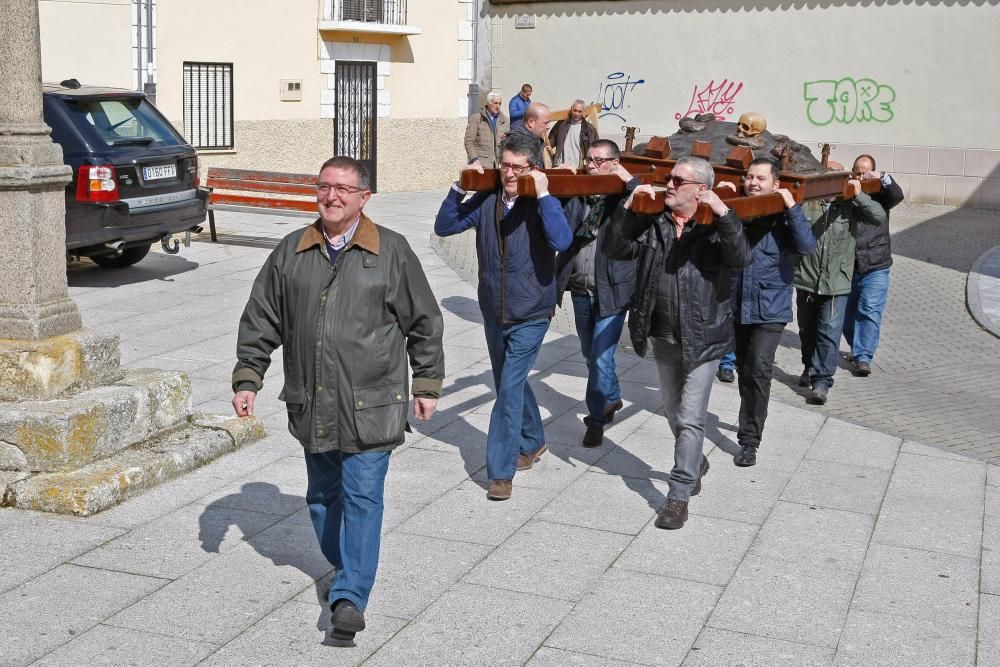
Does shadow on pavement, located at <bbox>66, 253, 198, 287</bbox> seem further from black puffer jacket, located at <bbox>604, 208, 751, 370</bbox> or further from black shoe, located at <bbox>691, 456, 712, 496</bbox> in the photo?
black puffer jacket, located at <bbox>604, 208, 751, 370</bbox>

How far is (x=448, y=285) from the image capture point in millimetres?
12875

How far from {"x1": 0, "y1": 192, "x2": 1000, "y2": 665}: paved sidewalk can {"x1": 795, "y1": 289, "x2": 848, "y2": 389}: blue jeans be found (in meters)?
0.66

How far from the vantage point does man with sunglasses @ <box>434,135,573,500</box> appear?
6.42 metres

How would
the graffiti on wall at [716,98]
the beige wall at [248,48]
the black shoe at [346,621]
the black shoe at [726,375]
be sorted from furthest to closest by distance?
1. the graffiti on wall at [716,98]
2. the beige wall at [248,48]
3. the black shoe at [726,375]
4. the black shoe at [346,621]

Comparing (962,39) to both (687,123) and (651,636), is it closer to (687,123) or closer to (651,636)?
(687,123)

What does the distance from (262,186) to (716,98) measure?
9125mm

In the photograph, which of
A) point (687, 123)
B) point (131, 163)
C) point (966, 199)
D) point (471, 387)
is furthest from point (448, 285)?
point (966, 199)

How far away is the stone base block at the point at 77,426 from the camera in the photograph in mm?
6211

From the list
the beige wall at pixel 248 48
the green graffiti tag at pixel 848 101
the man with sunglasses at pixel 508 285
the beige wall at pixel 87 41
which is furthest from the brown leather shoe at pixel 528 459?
the green graffiti tag at pixel 848 101

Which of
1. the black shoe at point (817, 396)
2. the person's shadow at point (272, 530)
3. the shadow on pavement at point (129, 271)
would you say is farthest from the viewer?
the shadow on pavement at point (129, 271)

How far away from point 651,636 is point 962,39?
16.9 meters

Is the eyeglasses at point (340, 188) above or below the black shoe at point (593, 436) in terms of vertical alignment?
above

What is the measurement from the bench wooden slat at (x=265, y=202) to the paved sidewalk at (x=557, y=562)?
273 inches

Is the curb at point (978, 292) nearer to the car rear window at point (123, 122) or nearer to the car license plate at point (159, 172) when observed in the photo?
the car license plate at point (159, 172)
